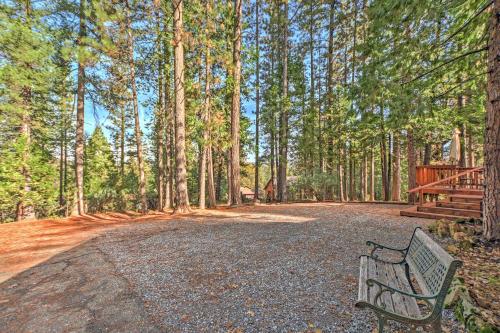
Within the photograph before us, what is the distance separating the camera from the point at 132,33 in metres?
12.3

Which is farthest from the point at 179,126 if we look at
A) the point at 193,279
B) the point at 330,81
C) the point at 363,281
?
the point at 330,81

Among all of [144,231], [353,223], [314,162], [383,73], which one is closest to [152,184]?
[314,162]

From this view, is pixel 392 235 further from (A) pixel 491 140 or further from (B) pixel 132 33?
(B) pixel 132 33

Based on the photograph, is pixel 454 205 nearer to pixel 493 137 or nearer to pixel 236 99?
pixel 493 137

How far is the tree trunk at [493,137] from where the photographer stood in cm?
469

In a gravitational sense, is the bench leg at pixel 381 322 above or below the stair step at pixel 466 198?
below

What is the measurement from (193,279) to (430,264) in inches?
130

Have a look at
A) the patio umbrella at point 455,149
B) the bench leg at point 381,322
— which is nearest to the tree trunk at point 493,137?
the bench leg at point 381,322

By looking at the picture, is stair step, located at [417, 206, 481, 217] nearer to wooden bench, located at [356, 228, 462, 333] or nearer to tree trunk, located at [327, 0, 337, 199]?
wooden bench, located at [356, 228, 462, 333]

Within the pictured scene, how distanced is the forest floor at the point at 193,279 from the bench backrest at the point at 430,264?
465mm

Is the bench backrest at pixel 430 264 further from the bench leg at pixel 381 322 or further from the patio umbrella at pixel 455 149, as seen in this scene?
the patio umbrella at pixel 455 149

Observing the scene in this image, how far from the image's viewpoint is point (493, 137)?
475 centimetres

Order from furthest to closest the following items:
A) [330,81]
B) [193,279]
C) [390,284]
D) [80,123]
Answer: [330,81] < [80,123] < [193,279] < [390,284]

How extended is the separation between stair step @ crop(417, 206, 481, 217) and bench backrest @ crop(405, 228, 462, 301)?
5.53 m
